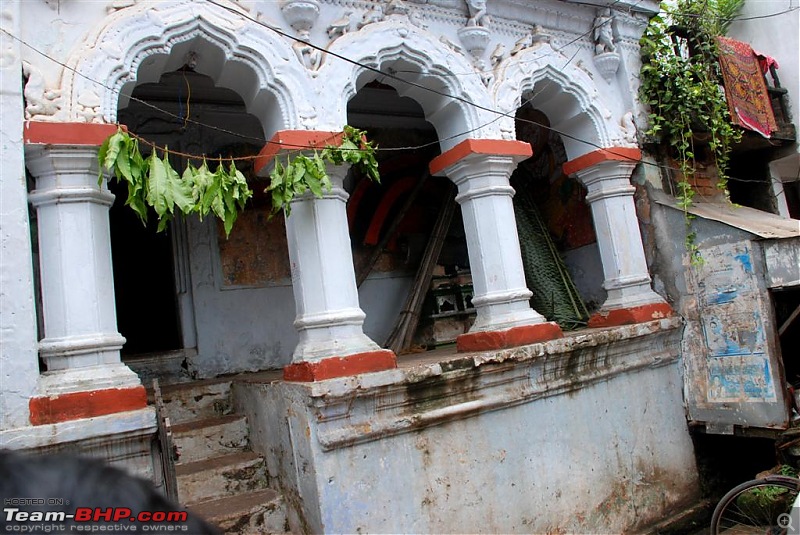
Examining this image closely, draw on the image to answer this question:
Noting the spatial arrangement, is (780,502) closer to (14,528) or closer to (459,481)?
(459,481)

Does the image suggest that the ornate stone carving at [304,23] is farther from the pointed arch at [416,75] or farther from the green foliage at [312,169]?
the green foliage at [312,169]

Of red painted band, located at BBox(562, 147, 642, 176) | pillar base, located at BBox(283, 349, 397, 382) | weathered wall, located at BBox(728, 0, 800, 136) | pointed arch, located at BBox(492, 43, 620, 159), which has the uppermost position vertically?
weathered wall, located at BBox(728, 0, 800, 136)

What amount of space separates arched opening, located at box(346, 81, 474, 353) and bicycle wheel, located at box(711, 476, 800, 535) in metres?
3.09

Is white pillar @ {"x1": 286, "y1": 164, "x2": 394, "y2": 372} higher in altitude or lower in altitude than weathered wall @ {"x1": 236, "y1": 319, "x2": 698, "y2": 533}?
higher

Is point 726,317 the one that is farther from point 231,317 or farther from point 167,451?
point 167,451

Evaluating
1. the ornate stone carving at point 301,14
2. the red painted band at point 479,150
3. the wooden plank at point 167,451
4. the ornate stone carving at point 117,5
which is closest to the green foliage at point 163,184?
the ornate stone carving at point 117,5

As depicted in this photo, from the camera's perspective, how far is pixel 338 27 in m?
4.72

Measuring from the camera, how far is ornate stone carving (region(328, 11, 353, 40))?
472 centimetres

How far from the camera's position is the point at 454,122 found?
17.6 ft

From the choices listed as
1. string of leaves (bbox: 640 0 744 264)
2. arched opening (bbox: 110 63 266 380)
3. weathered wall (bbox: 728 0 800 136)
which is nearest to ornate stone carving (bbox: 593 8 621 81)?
string of leaves (bbox: 640 0 744 264)

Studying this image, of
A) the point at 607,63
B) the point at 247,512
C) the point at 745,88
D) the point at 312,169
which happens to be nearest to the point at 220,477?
the point at 247,512

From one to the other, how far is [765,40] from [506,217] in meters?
5.89

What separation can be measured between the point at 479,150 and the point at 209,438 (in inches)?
125

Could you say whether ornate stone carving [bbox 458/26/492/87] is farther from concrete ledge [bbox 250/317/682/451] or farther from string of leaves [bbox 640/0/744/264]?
concrete ledge [bbox 250/317/682/451]
